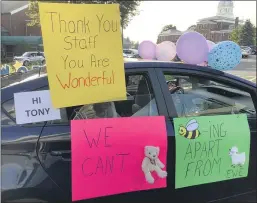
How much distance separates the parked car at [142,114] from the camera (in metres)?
2.22

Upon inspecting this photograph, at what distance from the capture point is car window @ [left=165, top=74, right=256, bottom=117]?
2798mm

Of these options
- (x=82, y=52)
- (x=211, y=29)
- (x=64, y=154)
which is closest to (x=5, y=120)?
(x=64, y=154)

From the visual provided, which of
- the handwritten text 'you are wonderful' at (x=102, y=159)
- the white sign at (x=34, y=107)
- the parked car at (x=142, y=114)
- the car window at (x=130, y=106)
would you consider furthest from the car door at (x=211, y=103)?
the white sign at (x=34, y=107)

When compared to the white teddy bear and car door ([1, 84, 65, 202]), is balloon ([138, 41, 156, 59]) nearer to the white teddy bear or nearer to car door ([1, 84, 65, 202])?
the white teddy bear

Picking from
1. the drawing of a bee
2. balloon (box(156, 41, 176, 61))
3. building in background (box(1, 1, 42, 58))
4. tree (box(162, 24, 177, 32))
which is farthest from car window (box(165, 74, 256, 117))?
building in background (box(1, 1, 42, 58))

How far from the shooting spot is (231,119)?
2824 millimetres

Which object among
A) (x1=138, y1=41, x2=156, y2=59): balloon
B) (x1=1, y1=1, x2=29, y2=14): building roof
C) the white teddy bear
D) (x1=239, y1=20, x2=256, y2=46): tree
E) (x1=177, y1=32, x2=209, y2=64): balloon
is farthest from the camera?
(x1=1, y1=1, x2=29, y2=14): building roof

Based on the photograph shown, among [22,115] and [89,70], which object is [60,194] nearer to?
[22,115]

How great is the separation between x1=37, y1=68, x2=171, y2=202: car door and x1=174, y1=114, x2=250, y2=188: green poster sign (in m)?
0.18

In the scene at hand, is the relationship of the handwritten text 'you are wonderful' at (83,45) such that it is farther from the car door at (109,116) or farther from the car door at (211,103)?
the car door at (211,103)

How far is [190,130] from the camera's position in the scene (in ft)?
8.61

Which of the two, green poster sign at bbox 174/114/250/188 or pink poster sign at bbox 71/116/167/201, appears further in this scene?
green poster sign at bbox 174/114/250/188

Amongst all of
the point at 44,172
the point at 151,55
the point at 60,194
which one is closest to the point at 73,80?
the point at 44,172

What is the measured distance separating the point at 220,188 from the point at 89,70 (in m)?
1.49
